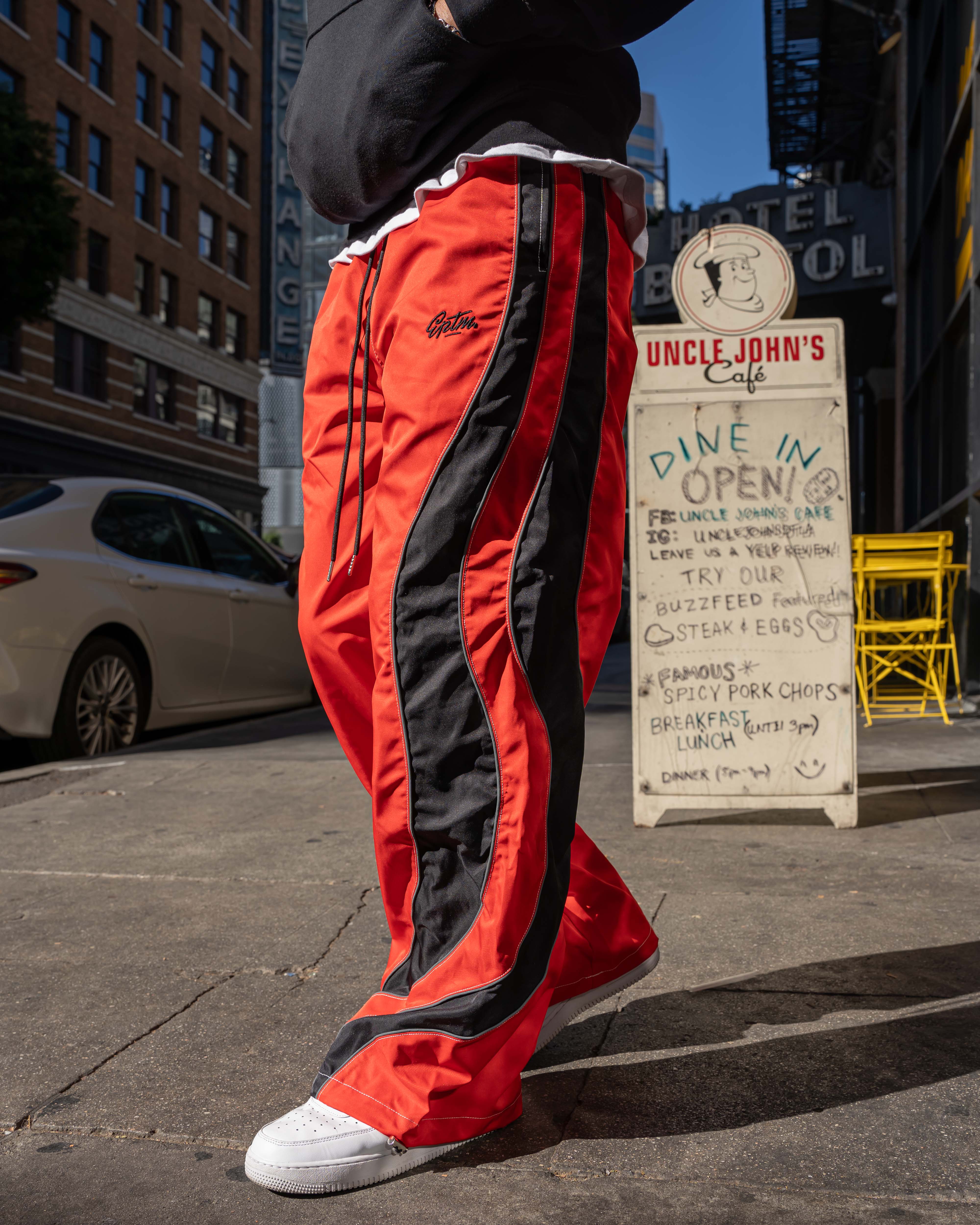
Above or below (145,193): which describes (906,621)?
below

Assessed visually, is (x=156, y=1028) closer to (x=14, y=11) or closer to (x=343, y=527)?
(x=343, y=527)

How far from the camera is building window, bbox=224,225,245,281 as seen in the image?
35969mm

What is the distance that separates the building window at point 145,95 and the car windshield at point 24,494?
29.2 metres

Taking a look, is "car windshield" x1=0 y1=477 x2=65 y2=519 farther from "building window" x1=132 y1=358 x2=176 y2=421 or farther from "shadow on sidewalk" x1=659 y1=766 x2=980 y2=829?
"building window" x1=132 y1=358 x2=176 y2=421

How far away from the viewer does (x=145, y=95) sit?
31.7 m

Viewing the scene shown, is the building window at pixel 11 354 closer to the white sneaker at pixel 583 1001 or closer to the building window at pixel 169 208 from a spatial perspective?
the building window at pixel 169 208

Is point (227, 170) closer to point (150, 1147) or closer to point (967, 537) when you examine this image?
point (967, 537)

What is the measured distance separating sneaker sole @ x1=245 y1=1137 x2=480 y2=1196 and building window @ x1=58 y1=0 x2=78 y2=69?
31.3 meters

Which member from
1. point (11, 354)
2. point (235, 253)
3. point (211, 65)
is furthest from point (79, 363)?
point (211, 65)

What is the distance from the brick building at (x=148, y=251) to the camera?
1057 inches

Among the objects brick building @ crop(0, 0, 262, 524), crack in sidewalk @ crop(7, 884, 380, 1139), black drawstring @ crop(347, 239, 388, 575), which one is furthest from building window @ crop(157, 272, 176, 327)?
black drawstring @ crop(347, 239, 388, 575)

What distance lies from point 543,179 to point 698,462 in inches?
94.8

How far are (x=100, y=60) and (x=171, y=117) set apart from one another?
11.5ft

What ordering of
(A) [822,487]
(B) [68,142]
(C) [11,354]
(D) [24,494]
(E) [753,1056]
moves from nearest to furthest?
(E) [753,1056] < (A) [822,487] < (D) [24,494] < (C) [11,354] < (B) [68,142]
